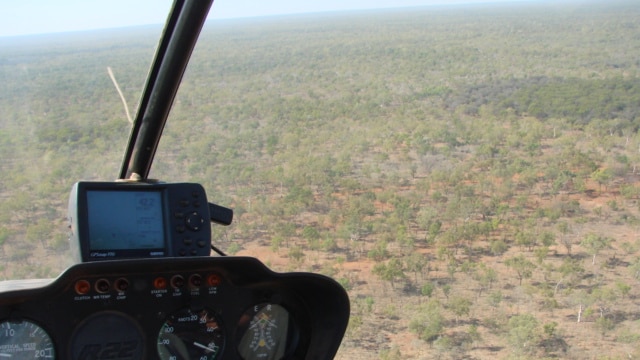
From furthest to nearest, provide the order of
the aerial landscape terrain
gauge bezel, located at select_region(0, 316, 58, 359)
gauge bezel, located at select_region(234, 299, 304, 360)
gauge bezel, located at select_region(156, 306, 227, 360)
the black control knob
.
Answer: the aerial landscape terrain, the black control knob, gauge bezel, located at select_region(234, 299, 304, 360), gauge bezel, located at select_region(156, 306, 227, 360), gauge bezel, located at select_region(0, 316, 58, 359)

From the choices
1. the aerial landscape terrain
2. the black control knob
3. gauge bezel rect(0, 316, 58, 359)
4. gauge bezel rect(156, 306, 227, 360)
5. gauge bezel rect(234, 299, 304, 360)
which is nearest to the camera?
gauge bezel rect(0, 316, 58, 359)

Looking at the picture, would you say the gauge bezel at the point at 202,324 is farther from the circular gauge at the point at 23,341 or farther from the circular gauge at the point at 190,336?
the circular gauge at the point at 23,341

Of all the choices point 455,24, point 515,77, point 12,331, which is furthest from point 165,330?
point 455,24

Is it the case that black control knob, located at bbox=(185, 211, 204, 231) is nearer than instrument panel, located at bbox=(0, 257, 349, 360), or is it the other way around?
instrument panel, located at bbox=(0, 257, 349, 360)

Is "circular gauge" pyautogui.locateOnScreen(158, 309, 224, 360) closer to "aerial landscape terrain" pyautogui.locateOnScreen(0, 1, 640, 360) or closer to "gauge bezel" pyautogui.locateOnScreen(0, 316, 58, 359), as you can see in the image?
"gauge bezel" pyautogui.locateOnScreen(0, 316, 58, 359)

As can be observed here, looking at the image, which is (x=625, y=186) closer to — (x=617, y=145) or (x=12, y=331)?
(x=617, y=145)

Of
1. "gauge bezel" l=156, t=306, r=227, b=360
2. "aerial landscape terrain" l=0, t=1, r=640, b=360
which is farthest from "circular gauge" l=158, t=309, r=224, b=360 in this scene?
"aerial landscape terrain" l=0, t=1, r=640, b=360

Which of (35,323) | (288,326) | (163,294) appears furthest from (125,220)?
(288,326)

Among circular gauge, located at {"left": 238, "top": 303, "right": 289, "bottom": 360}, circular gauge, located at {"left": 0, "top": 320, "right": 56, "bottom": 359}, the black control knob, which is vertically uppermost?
the black control knob
